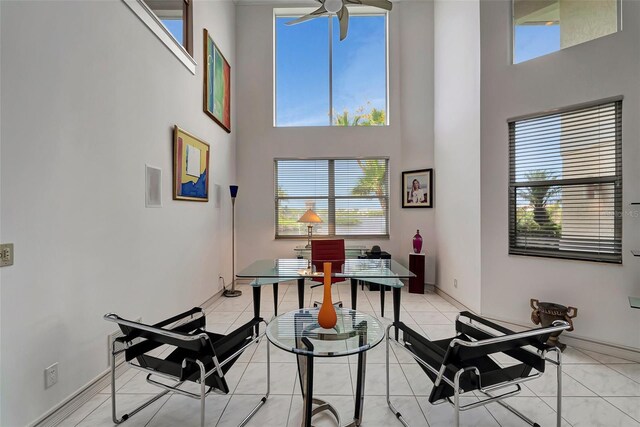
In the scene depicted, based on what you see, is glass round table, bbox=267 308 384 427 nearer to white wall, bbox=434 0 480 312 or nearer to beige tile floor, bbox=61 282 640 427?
beige tile floor, bbox=61 282 640 427

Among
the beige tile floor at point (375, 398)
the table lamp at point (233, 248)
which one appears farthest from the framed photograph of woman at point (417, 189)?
the table lamp at point (233, 248)

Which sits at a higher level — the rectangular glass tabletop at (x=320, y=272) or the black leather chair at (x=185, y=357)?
the rectangular glass tabletop at (x=320, y=272)

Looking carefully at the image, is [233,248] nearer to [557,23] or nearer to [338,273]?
[338,273]

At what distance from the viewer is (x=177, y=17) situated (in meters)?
2.97

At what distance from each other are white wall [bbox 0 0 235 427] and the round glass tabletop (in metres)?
1.30

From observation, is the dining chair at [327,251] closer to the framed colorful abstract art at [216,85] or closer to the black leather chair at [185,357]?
the black leather chair at [185,357]

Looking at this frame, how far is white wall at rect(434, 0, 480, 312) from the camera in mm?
3230

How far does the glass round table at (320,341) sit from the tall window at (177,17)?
306cm

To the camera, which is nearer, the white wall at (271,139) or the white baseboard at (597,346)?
the white baseboard at (597,346)

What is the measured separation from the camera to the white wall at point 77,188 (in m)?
1.41

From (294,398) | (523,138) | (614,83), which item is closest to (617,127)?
(614,83)

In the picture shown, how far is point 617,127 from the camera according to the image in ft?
7.86

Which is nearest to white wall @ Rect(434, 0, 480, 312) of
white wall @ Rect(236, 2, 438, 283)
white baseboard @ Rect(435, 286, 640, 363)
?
white wall @ Rect(236, 2, 438, 283)

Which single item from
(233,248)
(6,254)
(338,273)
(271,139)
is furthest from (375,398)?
(271,139)
